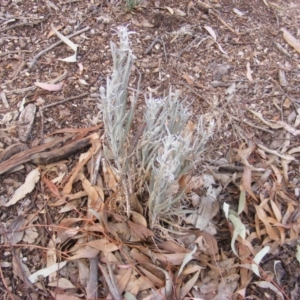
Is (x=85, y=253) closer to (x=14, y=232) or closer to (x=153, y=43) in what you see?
(x=14, y=232)

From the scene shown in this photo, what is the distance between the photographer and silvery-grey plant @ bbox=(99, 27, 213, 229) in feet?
3.57

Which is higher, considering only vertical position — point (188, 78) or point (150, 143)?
point (150, 143)

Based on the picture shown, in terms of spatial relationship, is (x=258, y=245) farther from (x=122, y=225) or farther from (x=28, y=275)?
(x=28, y=275)

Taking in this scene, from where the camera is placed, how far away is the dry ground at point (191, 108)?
4.52ft

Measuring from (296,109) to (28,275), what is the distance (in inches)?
45.5

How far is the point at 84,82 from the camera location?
174 cm

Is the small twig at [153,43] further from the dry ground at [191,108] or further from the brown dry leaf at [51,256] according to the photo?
the brown dry leaf at [51,256]

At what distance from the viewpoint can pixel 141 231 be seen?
1.35m

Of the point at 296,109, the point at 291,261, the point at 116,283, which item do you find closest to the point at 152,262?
the point at 116,283

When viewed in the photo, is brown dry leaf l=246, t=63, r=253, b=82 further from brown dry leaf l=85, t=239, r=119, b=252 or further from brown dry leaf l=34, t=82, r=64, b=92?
brown dry leaf l=85, t=239, r=119, b=252

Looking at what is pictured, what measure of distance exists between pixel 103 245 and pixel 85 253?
0.06m

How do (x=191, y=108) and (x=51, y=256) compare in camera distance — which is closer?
(x=51, y=256)

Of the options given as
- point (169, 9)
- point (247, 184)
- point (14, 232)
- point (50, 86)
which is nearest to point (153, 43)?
point (169, 9)

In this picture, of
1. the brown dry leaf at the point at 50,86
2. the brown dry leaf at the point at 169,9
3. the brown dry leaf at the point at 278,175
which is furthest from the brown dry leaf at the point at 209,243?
the brown dry leaf at the point at 169,9
